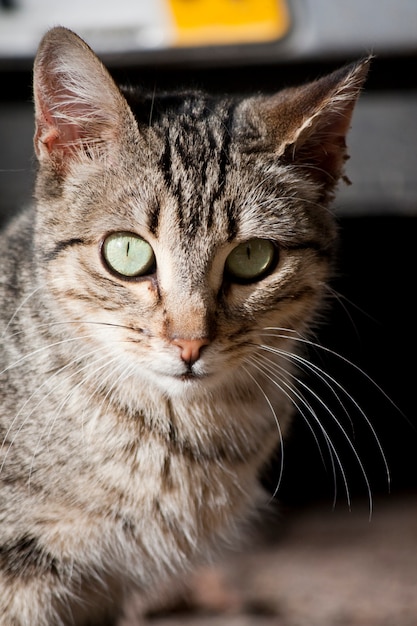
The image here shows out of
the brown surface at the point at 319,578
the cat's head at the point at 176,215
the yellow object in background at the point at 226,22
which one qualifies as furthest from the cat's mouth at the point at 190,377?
the yellow object in background at the point at 226,22

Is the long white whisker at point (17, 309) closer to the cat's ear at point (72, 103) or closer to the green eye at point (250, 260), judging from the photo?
the cat's ear at point (72, 103)

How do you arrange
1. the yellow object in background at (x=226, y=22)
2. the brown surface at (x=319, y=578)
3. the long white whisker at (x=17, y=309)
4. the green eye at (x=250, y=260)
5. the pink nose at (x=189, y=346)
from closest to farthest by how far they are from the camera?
1. the pink nose at (x=189, y=346)
2. the green eye at (x=250, y=260)
3. the long white whisker at (x=17, y=309)
4. the brown surface at (x=319, y=578)
5. the yellow object in background at (x=226, y=22)

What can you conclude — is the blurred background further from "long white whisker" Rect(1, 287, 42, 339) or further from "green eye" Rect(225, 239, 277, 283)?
"green eye" Rect(225, 239, 277, 283)

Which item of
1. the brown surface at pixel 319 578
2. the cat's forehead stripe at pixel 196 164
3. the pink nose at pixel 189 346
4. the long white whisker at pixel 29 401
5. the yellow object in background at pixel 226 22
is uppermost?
the yellow object in background at pixel 226 22

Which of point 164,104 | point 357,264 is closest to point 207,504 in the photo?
point 164,104

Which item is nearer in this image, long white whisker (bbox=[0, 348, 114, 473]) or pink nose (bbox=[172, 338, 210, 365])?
pink nose (bbox=[172, 338, 210, 365])

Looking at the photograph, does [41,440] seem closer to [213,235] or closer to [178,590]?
[213,235]

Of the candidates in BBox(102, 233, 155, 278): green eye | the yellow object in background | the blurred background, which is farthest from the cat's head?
the yellow object in background

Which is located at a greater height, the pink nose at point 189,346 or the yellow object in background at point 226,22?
the yellow object in background at point 226,22

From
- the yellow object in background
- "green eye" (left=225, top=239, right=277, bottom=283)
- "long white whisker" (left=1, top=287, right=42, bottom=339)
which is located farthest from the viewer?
the yellow object in background
